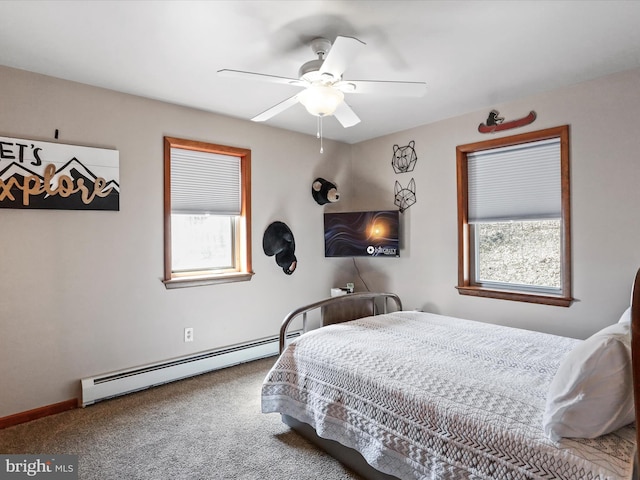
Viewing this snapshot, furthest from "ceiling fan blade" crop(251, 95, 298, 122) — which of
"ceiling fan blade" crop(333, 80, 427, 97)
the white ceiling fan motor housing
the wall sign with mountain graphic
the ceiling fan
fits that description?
the wall sign with mountain graphic

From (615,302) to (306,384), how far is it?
2.44 m

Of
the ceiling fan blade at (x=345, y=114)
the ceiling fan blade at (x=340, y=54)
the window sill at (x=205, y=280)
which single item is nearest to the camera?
the ceiling fan blade at (x=340, y=54)

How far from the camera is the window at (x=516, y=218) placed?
3.09 meters

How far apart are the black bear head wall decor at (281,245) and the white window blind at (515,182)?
1.92m

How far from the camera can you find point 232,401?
9.53 ft

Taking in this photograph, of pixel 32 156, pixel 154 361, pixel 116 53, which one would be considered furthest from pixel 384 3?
pixel 154 361

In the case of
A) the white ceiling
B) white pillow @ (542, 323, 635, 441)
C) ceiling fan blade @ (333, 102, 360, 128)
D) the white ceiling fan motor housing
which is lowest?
white pillow @ (542, 323, 635, 441)

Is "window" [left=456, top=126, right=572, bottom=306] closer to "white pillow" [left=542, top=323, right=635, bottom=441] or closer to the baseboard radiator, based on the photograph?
"white pillow" [left=542, top=323, right=635, bottom=441]

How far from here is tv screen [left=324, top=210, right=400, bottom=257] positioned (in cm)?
407

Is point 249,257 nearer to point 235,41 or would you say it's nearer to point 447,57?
point 235,41

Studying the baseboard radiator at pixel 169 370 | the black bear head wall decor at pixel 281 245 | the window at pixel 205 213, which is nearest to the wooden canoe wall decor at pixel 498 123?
the black bear head wall decor at pixel 281 245

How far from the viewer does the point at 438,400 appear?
1.62 m

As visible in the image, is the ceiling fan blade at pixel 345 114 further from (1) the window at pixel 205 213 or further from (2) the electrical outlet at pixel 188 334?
(2) the electrical outlet at pixel 188 334

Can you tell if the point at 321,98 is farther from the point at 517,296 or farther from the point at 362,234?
the point at 517,296
